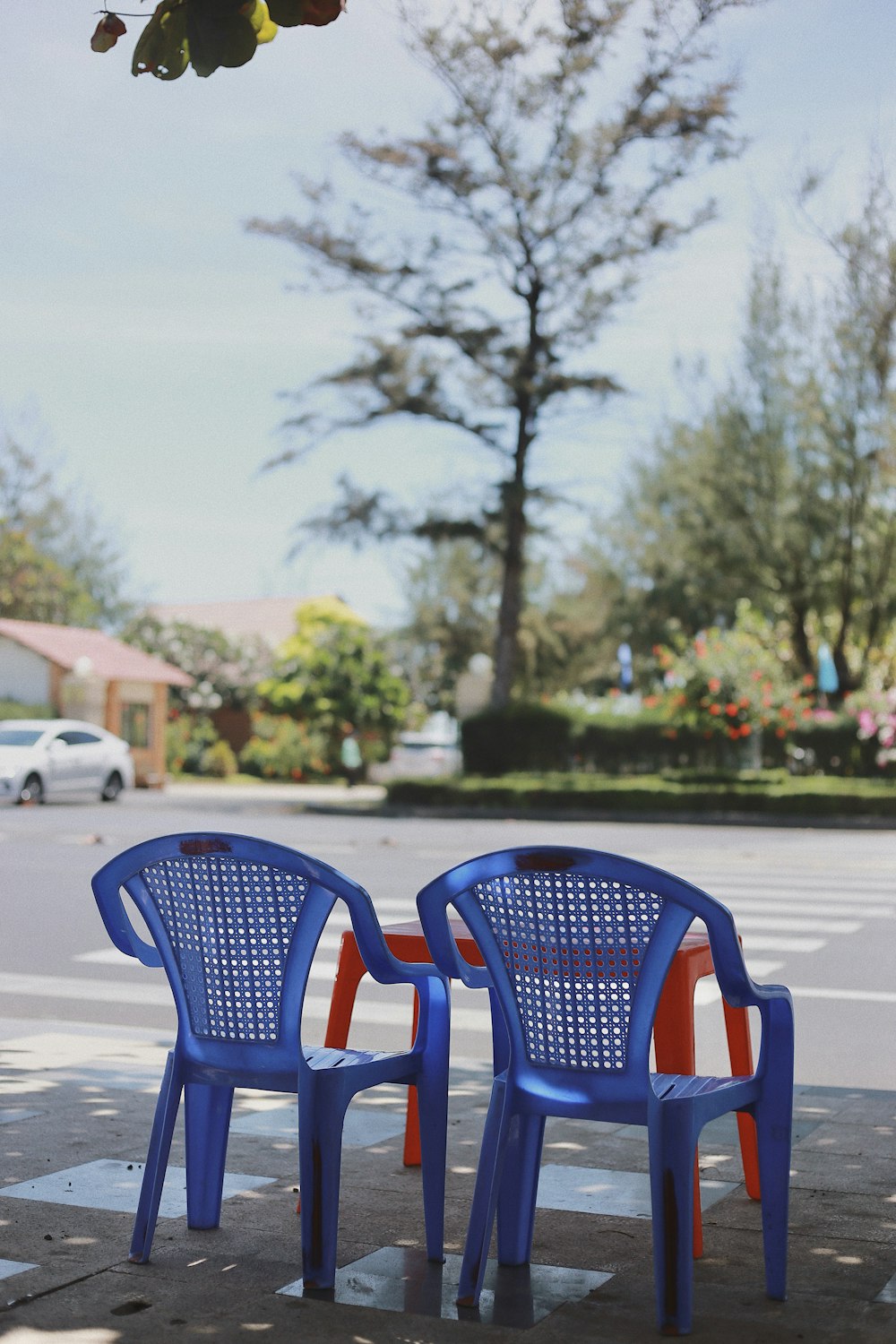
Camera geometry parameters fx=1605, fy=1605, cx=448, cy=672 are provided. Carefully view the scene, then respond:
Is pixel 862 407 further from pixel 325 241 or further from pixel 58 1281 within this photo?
pixel 58 1281

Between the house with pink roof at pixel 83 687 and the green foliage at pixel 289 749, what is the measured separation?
4.28 meters

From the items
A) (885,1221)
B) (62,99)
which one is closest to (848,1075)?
(885,1221)

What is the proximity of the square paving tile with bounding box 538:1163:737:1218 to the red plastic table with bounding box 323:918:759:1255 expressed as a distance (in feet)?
0.47

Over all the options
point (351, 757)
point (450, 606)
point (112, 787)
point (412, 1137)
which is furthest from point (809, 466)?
point (412, 1137)

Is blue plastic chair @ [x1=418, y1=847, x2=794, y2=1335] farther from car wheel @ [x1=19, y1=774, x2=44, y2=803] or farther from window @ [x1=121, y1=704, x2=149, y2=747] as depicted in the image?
window @ [x1=121, y1=704, x2=149, y2=747]

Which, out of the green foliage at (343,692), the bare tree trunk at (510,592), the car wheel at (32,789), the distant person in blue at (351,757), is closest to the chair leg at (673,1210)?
the car wheel at (32,789)

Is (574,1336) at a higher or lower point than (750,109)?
lower

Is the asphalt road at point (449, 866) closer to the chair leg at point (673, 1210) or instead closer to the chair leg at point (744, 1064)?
the chair leg at point (744, 1064)

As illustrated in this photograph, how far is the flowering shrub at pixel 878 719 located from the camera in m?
27.6

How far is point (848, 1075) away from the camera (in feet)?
22.1

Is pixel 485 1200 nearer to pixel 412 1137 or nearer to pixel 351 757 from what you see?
pixel 412 1137

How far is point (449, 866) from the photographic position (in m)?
16.1

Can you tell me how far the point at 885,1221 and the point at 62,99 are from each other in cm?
754

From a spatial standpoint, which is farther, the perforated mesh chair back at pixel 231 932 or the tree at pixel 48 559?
the tree at pixel 48 559
